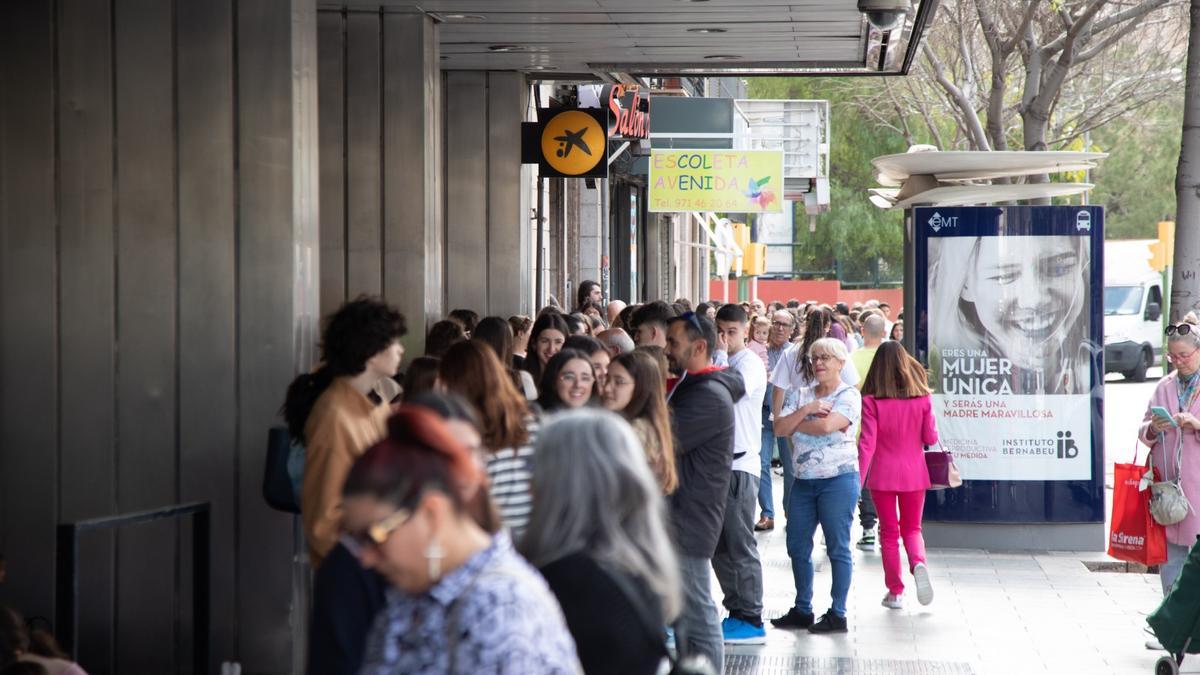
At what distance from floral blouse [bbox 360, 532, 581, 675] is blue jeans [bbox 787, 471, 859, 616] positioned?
627 cm

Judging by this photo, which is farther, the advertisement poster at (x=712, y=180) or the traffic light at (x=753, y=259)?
the traffic light at (x=753, y=259)

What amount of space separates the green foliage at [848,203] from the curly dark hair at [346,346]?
138 ft

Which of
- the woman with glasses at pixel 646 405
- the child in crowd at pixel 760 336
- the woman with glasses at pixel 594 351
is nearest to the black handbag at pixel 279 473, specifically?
the woman with glasses at pixel 646 405

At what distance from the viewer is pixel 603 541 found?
3338mm

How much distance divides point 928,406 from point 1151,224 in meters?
55.3

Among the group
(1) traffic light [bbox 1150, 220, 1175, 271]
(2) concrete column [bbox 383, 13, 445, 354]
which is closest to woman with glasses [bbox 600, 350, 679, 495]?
(2) concrete column [bbox 383, 13, 445, 354]

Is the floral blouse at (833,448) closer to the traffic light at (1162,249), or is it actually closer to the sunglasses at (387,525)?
the sunglasses at (387,525)

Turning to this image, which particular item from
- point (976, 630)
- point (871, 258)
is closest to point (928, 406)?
point (976, 630)

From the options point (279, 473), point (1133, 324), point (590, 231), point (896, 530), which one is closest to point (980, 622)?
point (896, 530)

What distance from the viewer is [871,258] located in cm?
6053

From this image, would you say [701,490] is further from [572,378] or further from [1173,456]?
[1173,456]

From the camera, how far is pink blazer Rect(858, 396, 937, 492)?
31.5 feet

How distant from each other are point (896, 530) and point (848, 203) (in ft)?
154

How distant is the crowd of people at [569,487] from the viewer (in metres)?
2.70
